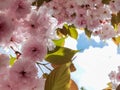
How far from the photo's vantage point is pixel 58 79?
5.00ft

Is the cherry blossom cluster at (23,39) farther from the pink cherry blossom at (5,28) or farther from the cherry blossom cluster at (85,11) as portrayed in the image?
the cherry blossom cluster at (85,11)

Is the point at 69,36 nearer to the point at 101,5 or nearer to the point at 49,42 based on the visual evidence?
the point at 101,5

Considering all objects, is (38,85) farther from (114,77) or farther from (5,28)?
(114,77)

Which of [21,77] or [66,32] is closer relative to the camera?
[21,77]

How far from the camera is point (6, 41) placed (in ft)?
4.57

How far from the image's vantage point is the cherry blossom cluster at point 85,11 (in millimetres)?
3092

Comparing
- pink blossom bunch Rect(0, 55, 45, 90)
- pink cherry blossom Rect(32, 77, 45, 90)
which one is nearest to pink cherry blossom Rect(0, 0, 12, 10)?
pink blossom bunch Rect(0, 55, 45, 90)

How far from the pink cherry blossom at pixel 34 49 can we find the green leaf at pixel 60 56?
31 centimetres

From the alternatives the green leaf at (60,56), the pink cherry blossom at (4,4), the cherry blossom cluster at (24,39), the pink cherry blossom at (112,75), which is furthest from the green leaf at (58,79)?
the pink cherry blossom at (112,75)

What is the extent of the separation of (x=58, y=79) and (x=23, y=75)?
19 centimetres

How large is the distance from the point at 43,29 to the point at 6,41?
18 cm

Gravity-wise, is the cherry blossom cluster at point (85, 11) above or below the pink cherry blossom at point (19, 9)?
above

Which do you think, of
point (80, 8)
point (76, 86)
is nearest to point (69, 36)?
point (80, 8)

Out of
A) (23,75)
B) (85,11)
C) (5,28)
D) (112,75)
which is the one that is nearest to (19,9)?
(5,28)
